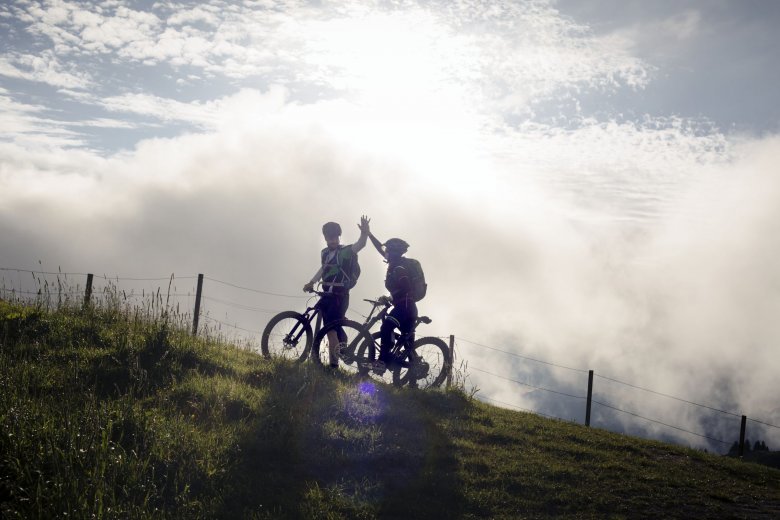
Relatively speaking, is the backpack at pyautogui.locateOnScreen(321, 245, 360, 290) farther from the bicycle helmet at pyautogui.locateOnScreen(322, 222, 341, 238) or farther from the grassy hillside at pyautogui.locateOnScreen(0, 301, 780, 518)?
the grassy hillside at pyautogui.locateOnScreen(0, 301, 780, 518)

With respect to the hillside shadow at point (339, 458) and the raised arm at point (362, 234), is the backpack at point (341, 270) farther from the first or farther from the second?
the hillside shadow at point (339, 458)

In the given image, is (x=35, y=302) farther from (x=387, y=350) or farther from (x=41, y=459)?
(x=41, y=459)

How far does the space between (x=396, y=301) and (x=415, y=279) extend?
1.71ft

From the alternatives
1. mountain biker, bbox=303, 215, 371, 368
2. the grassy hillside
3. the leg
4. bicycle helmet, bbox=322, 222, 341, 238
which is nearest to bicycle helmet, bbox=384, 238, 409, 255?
mountain biker, bbox=303, 215, 371, 368

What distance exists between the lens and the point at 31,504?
4.61 m

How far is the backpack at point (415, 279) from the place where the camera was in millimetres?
11156

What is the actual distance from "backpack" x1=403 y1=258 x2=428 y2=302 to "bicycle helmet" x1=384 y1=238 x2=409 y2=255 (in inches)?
8.3

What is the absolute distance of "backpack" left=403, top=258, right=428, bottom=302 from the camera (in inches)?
439

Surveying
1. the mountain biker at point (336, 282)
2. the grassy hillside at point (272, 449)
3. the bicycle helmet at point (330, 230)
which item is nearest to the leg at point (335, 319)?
the mountain biker at point (336, 282)

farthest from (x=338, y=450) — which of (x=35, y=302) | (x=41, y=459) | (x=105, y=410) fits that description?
(x=35, y=302)

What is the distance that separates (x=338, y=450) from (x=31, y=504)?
3.37 metres

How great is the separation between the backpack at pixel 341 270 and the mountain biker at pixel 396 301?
24.5 inches

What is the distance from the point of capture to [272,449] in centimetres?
686

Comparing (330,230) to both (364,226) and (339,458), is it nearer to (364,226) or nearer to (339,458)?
(364,226)
